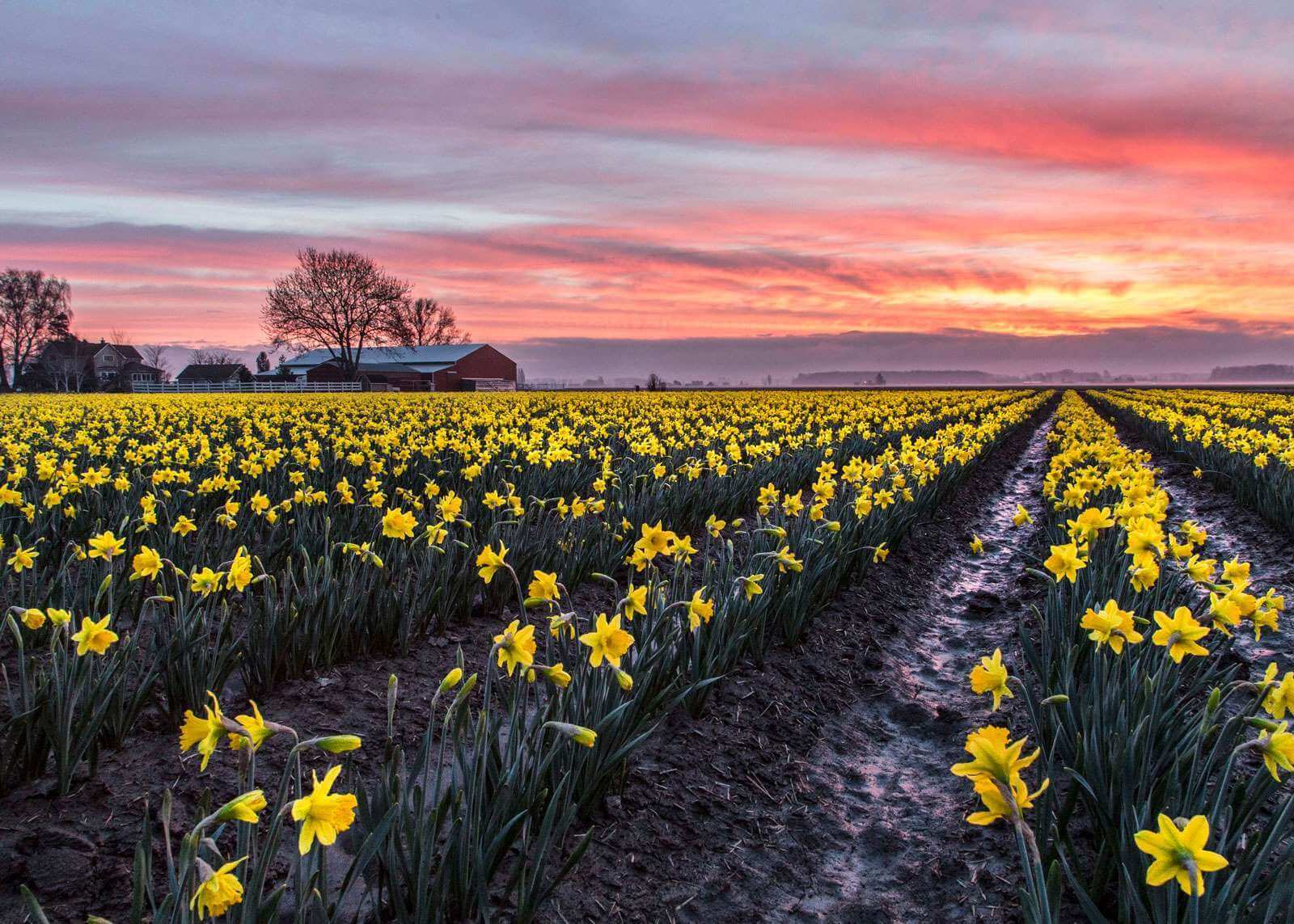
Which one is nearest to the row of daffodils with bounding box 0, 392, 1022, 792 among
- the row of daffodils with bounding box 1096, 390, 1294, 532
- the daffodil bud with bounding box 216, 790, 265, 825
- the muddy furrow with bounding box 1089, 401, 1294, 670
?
the daffodil bud with bounding box 216, 790, 265, 825

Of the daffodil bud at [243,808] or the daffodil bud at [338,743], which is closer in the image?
the daffodil bud at [243,808]

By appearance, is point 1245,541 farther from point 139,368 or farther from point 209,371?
point 139,368

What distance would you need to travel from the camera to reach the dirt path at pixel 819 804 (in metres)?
2.73

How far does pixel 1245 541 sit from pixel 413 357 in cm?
8062

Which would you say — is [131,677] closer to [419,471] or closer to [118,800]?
[118,800]

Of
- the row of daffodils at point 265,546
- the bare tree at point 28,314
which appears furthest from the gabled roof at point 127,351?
the row of daffodils at point 265,546

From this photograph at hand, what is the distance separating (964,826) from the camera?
3217 mm

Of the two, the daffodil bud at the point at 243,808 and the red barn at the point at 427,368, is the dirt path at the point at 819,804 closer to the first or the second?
the daffodil bud at the point at 243,808

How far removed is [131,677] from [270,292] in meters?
60.4

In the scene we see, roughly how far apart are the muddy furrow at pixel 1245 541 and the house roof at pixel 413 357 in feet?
238

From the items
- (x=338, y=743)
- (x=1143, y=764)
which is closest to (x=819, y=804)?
(x=1143, y=764)

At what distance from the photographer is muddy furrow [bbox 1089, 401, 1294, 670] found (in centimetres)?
538

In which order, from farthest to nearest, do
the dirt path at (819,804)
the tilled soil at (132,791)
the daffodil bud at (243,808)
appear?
the dirt path at (819,804), the tilled soil at (132,791), the daffodil bud at (243,808)

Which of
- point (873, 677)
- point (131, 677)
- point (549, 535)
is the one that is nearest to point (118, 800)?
point (131, 677)
